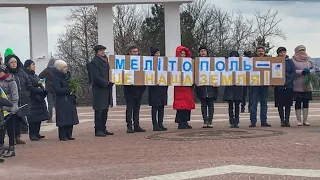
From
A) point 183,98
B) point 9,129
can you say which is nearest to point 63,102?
point 9,129

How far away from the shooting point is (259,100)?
16.8m

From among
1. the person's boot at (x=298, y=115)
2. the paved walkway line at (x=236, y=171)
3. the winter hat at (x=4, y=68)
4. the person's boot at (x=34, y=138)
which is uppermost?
the winter hat at (x=4, y=68)

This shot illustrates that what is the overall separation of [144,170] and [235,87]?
7.29 m

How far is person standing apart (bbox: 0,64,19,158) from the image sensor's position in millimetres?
12020

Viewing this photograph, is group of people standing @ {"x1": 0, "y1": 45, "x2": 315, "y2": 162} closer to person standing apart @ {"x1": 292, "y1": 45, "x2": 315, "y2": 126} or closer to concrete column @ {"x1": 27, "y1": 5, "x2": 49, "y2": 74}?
person standing apart @ {"x1": 292, "y1": 45, "x2": 315, "y2": 126}

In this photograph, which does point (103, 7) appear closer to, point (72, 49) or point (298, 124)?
point (298, 124)

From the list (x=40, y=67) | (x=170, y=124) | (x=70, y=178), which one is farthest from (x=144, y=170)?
(x=40, y=67)

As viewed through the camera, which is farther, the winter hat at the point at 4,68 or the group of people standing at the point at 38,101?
the group of people standing at the point at 38,101

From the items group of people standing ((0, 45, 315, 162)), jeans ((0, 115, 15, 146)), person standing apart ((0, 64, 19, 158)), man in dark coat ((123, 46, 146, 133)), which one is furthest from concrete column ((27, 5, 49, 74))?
jeans ((0, 115, 15, 146))

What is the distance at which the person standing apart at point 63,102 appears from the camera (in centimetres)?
1494

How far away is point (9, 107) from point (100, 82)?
3753 millimetres

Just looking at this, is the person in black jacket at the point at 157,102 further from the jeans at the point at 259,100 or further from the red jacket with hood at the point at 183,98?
the jeans at the point at 259,100

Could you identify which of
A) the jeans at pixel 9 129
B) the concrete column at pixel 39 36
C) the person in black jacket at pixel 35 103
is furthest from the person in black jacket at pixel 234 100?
the concrete column at pixel 39 36

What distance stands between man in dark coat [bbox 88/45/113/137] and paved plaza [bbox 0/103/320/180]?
58 cm
